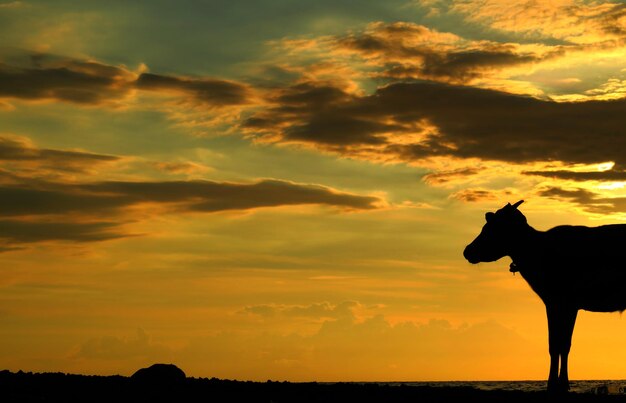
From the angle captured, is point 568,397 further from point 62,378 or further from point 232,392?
point 62,378

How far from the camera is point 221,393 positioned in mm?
20984

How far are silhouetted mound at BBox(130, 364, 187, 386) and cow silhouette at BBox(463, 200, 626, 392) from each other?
10.00 metres

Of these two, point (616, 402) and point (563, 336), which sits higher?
point (563, 336)

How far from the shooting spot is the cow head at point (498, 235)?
2459 cm

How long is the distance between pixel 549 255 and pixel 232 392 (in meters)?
9.52

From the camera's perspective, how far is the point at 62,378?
2477cm

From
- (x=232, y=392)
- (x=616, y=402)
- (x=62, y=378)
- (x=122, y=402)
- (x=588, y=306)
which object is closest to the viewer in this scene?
(x=122, y=402)

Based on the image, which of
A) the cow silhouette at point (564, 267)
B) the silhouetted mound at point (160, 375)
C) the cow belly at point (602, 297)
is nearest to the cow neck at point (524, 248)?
the cow silhouette at point (564, 267)

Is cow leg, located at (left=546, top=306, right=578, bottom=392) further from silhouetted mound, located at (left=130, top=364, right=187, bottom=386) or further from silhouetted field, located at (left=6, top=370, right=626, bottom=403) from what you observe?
silhouetted mound, located at (left=130, top=364, right=187, bottom=386)

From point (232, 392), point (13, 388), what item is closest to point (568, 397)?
point (232, 392)

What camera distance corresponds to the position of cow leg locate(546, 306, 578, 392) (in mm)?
21922

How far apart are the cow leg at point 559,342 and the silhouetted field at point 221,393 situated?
77cm

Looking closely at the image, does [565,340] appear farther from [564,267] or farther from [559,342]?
[564,267]

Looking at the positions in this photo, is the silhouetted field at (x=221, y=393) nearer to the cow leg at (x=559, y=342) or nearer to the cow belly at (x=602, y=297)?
the cow leg at (x=559, y=342)
